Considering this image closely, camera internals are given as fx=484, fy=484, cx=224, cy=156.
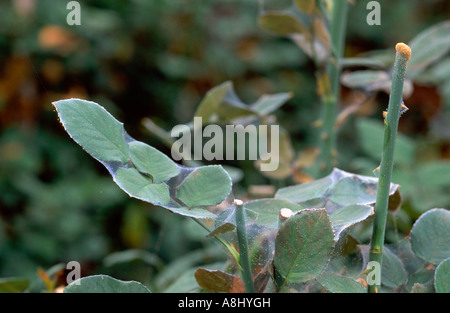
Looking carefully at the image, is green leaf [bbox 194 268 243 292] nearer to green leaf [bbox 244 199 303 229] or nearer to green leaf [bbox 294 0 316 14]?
green leaf [bbox 244 199 303 229]

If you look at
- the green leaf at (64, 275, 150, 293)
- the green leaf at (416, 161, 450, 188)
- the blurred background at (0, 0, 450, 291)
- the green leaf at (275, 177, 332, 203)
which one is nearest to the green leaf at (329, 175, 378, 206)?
the green leaf at (275, 177, 332, 203)

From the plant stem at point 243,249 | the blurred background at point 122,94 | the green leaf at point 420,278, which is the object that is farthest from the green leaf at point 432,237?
the blurred background at point 122,94

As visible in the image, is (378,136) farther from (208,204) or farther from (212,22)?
(212,22)

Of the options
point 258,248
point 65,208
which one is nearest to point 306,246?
point 258,248

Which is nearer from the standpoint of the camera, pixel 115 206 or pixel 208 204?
pixel 208 204

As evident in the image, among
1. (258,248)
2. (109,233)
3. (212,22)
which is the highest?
(212,22)

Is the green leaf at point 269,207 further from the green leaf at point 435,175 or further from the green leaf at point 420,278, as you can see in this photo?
the green leaf at point 435,175

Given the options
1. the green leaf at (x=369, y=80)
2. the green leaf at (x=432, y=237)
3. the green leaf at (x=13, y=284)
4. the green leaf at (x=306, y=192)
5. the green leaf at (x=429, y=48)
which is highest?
the green leaf at (x=429, y=48)
